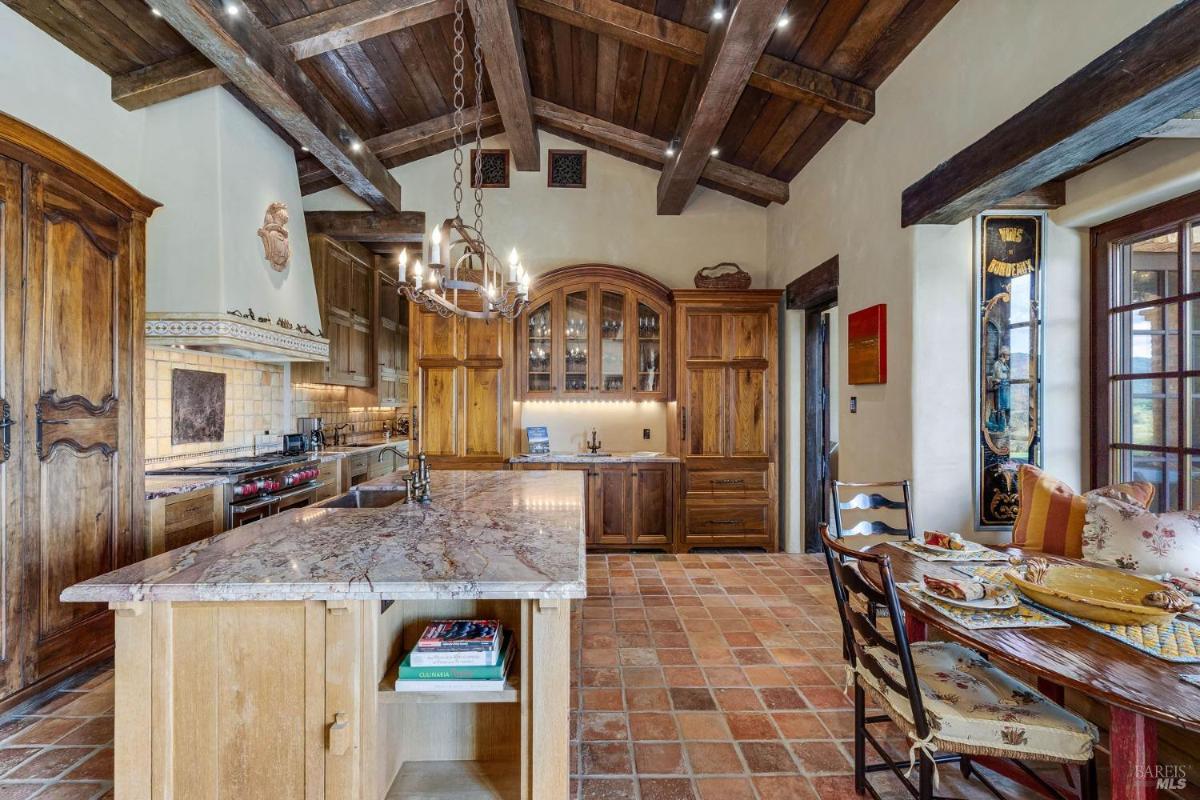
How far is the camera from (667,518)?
443cm

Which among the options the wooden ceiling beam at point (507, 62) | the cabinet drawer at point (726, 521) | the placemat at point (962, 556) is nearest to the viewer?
the placemat at point (962, 556)

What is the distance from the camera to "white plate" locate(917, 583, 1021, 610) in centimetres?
151

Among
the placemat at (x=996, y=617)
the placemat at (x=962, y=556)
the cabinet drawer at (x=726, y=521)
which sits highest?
the placemat at (x=962, y=556)

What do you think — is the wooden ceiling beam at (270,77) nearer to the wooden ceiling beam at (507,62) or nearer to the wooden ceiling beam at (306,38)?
the wooden ceiling beam at (306,38)

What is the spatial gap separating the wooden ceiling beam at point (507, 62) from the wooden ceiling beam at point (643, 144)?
0.32 meters

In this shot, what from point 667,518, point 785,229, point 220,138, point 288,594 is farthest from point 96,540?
point 785,229

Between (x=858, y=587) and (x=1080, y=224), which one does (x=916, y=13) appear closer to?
(x=1080, y=224)

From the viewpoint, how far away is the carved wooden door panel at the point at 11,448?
81.0 inches

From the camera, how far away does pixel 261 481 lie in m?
3.42

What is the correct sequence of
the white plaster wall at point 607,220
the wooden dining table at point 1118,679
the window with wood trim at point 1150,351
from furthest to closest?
the white plaster wall at point 607,220 → the window with wood trim at point 1150,351 → the wooden dining table at point 1118,679

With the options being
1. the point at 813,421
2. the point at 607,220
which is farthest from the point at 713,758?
the point at 607,220

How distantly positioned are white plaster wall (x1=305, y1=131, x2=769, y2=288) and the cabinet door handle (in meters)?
4.20

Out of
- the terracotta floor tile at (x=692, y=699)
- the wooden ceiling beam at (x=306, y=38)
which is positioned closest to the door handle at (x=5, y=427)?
the wooden ceiling beam at (x=306, y=38)

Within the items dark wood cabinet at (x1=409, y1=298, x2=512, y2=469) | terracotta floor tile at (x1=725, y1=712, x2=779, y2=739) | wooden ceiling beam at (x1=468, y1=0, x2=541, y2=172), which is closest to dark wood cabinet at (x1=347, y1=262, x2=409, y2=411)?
dark wood cabinet at (x1=409, y1=298, x2=512, y2=469)
